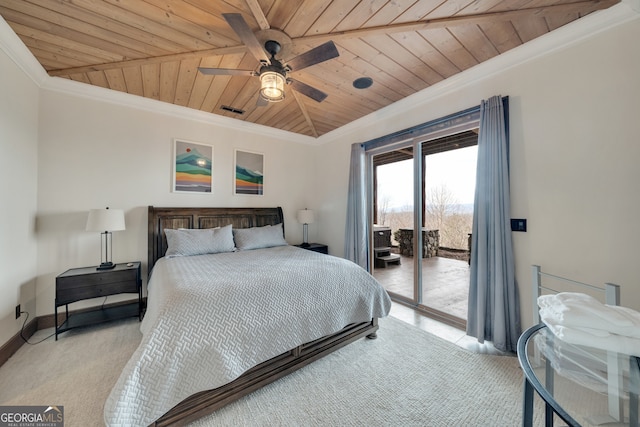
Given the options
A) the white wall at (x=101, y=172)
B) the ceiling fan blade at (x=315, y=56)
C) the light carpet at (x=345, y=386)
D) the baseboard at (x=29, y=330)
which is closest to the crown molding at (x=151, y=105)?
the white wall at (x=101, y=172)

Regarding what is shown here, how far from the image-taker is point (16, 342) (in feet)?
7.18

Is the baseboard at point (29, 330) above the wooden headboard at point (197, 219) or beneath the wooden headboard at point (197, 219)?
beneath

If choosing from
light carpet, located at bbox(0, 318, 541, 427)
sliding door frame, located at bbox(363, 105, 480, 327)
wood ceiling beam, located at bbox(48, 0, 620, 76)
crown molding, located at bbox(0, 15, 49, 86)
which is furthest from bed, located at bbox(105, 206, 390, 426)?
crown molding, located at bbox(0, 15, 49, 86)

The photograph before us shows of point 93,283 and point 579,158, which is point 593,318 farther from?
point 93,283

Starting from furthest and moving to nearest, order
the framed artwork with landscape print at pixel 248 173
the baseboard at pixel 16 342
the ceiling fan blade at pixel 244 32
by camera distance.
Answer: the framed artwork with landscape print at pixel 248 173 → the baseboard at pixel 16 342 → the ceiling fan blade at pixel 244 32

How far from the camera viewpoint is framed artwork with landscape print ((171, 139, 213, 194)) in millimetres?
3430

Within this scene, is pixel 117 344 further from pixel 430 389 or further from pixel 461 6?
pixel 461 6

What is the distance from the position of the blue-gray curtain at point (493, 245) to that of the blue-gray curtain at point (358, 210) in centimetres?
162

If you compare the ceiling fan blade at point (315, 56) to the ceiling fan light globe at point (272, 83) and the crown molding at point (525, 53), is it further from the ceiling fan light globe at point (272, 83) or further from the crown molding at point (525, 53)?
the crown molding at point (525, 53)

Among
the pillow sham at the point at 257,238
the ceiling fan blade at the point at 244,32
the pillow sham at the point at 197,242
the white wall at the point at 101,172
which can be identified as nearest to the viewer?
the ceiling fan blade at the point at 244,32

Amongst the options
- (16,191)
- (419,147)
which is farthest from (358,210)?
(16,191)

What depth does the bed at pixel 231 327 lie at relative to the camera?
1275 millimetres

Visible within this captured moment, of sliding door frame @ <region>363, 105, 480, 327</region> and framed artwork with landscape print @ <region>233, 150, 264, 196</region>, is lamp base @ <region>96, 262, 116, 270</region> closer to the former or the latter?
framed artwork with landscape print @ <region>233, 150, 264, 196</region>

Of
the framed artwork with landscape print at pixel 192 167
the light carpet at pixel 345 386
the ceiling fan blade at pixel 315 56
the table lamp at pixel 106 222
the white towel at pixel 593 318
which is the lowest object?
the light carpet at pixel 345 386
